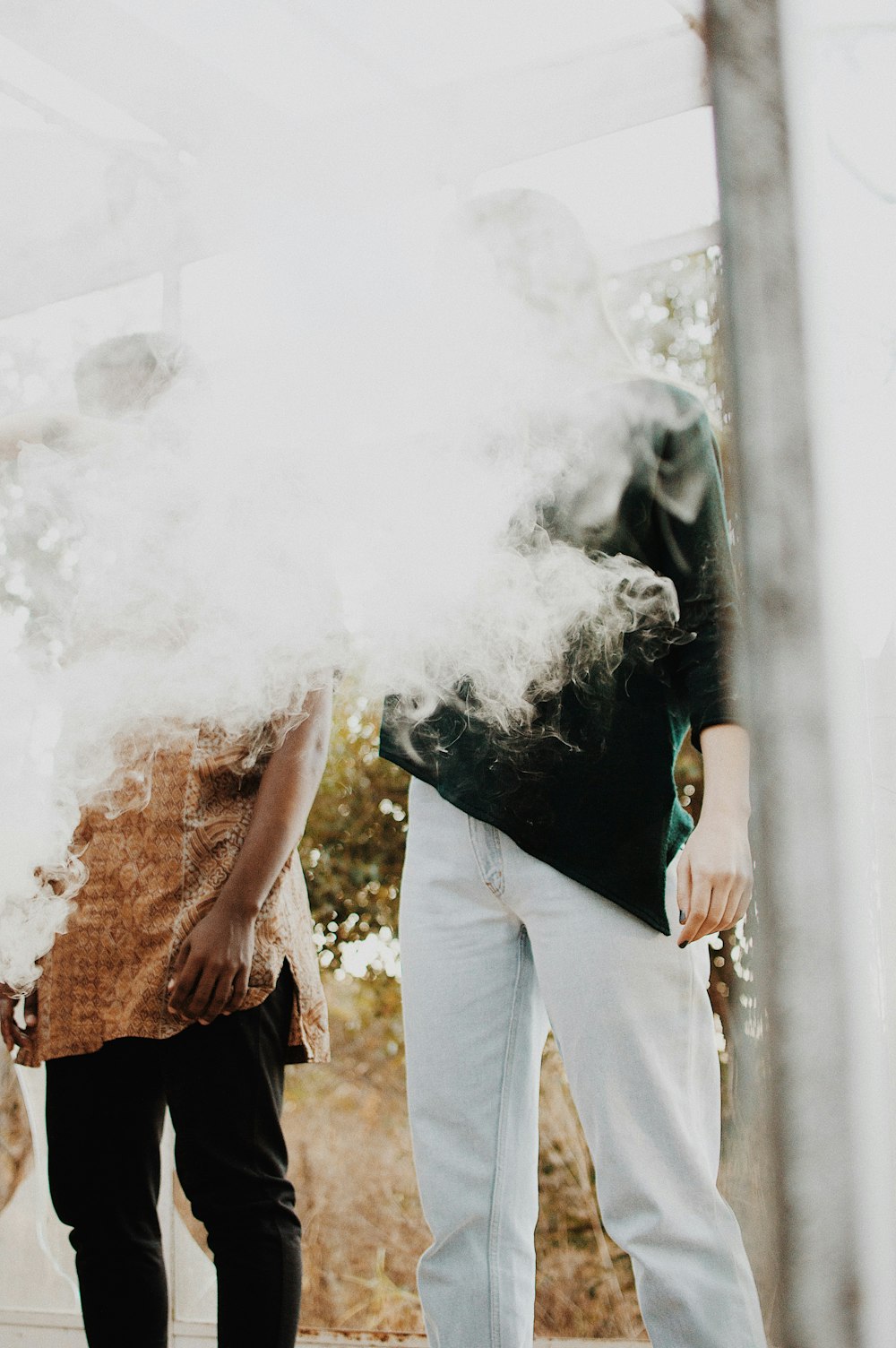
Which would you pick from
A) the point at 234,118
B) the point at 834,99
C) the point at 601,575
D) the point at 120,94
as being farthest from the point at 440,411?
the point at 834,99

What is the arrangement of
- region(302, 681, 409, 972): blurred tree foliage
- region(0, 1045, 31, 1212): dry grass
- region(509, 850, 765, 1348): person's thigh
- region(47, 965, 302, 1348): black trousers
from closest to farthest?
region(509, 850, 765, 1348): person's thigh < region(47, 965, 302, 1348): black trousers < region(0, 1045, 31, 1212): dry grass < region(302, 681, 409, 972): blurred tree foliage

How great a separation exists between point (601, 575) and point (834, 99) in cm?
51

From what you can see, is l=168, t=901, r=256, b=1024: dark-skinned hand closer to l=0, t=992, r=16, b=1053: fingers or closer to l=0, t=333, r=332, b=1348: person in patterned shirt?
l=0, t=333, r=332, b=1348: person in patterned shirt

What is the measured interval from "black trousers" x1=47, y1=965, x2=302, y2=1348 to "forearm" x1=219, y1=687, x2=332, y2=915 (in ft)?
0.41

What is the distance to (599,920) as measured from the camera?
0.91 m

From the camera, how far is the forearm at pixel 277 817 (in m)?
1.12

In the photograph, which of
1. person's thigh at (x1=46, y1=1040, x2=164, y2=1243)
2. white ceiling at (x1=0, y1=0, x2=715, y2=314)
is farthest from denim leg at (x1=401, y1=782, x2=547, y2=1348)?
white ceiling at (x1=0, y1=0, x2=715, y2=314)

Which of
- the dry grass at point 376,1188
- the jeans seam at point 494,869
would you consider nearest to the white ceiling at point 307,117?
the jeans seam at point 494,869

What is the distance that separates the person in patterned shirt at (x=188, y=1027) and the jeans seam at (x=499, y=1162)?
226mm

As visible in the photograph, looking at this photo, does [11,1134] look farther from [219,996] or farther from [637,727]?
[637,727]

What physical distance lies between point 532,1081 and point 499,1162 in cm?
8

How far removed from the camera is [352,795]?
6.73 feet

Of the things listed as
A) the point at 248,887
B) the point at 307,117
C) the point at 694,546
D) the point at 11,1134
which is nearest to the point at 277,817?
the point at 248,887

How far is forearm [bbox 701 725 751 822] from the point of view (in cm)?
91
